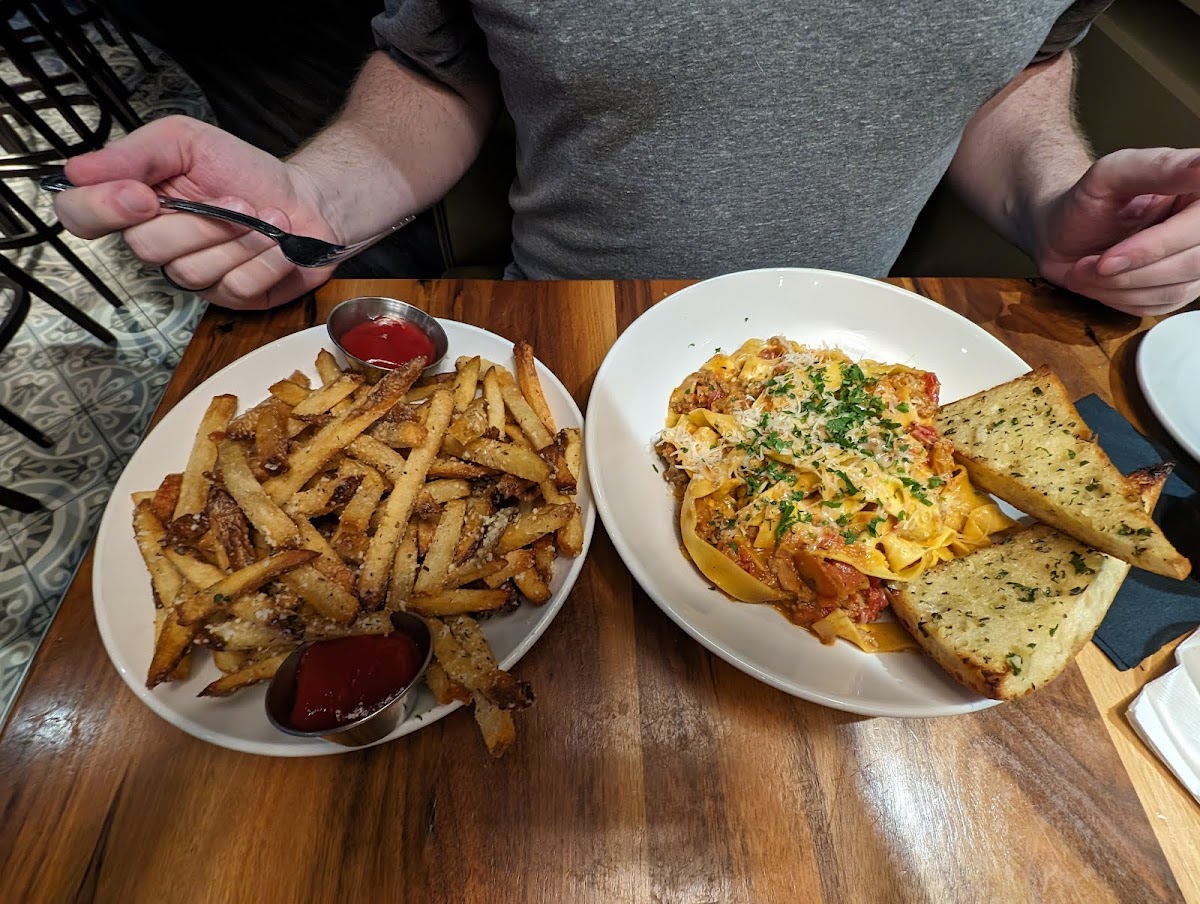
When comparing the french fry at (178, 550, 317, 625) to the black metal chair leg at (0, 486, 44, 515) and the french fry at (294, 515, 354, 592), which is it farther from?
the black metal chair leg at (0, 486, 44, 515)

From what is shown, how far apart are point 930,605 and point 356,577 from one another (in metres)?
1.33

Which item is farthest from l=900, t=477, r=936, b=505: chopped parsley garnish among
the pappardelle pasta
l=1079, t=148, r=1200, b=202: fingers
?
l=1079, t=148, r=1200, b=202: fingers

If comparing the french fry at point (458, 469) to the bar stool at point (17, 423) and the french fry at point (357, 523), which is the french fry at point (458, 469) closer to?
the french fry at point (357, 523)

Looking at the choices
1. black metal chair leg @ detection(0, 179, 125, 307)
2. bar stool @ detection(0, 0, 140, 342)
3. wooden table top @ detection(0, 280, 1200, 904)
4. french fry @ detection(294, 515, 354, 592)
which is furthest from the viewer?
black metal chair leg @ detection(0, 179, 125, 307)

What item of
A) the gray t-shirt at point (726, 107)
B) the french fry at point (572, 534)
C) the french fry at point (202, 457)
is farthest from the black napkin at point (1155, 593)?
the french fry at point (202, 457)

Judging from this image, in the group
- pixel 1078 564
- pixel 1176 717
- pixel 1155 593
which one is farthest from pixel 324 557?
pixel 1155 593

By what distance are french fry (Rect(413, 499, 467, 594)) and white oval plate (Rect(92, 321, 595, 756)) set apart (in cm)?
16

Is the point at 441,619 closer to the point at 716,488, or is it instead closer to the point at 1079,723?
the point at 716,488

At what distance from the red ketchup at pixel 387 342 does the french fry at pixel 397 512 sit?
253mm

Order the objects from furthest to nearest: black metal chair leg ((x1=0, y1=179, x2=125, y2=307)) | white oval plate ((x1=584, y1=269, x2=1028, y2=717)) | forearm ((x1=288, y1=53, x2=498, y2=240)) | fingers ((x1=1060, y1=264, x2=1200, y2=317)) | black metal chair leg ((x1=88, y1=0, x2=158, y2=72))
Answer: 1. black metal chair leg ((x1=88, y1=0, x2=158, y2=72))
2. black metal chair leg ((x1=0, y1=179, x2=125, y2=307))
3. forearm ((x1=288, y1=53, x2=498, y2=240))
4. fingers ((x1=1060, y1=264, x2=1200, y2=317))
5. white oval plate ((x1=584, y1=269, x2=1028, y2=717))

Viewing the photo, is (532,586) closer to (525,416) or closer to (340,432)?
(525,416)

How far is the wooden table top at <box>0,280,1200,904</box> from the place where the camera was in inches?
47.3

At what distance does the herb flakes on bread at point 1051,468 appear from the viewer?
1376mm

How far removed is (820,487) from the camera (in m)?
1.67
